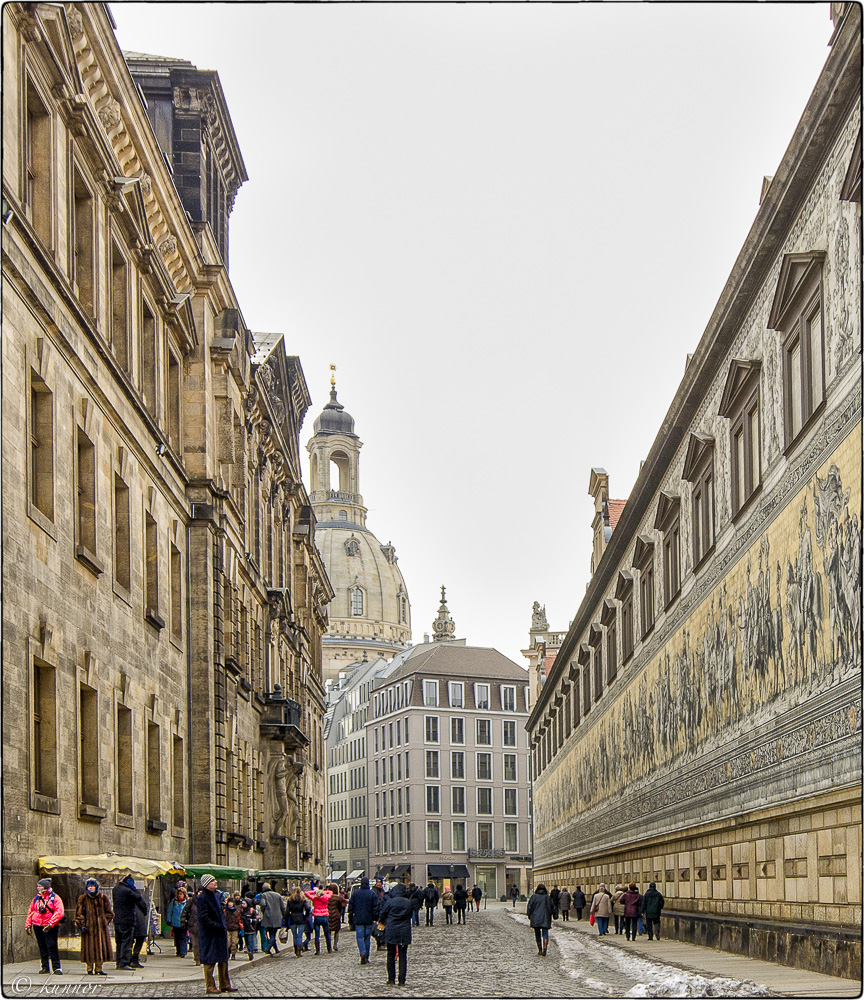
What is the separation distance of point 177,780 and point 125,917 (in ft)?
39.6

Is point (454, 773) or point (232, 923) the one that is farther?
point (454, 773)

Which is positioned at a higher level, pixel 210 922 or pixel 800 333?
pixel 800 333

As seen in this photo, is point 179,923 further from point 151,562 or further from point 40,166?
point 40,166

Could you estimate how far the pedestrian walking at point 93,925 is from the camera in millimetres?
20203

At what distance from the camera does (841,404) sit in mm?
17500

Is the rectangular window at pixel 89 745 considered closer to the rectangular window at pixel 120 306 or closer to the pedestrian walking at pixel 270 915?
the pedestrian walking at pixel 270 915

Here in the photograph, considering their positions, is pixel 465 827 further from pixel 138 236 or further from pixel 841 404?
pixel 841 404

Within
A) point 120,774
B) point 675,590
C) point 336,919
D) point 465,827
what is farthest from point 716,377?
point 465,827

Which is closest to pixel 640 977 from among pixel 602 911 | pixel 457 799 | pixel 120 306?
pixel 602 911

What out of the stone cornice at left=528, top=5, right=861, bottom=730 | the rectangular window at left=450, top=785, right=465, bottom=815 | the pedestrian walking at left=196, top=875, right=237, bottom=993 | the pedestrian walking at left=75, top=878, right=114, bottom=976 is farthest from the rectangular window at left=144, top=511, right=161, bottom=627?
the rectangular window at left=450, top=785, right=465, bottom=815

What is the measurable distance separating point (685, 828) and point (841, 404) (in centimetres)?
1378

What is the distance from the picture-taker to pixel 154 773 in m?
30.9

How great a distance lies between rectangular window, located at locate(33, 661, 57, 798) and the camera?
71.3 feet

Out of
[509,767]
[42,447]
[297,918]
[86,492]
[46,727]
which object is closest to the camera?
[46,727]
